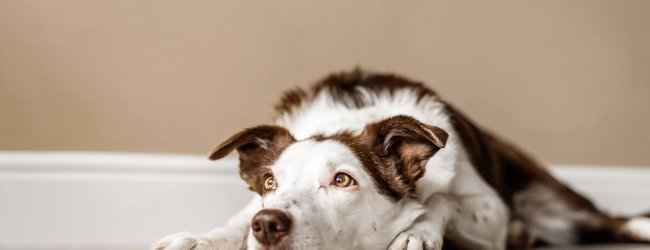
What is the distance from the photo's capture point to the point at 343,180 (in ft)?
6.04

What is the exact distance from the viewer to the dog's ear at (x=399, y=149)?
1929 mm

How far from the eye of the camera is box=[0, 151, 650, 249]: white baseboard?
2.80 m

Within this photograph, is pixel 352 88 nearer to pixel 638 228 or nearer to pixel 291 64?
pixel 291 64

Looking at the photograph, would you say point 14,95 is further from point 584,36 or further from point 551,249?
point 584,36

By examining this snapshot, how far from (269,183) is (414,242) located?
0.43 meters

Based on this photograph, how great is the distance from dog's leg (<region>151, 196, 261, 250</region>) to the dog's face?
14cm

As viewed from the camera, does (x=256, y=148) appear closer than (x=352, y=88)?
Yes

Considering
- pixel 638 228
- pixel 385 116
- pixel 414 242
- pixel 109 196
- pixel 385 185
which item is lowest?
pixel 109 196

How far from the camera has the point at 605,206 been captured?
3.42 meters

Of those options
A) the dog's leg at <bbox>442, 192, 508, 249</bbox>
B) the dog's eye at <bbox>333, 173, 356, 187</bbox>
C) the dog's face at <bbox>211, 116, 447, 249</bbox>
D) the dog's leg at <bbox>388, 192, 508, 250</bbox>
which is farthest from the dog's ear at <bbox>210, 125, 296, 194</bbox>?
the dog's leg at <bbox>442, 192, 508, 249</bbox>

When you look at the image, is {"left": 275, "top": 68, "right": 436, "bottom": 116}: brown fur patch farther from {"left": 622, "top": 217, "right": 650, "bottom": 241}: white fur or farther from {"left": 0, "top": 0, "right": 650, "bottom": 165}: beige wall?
{"left": 622, "top": 217, "right": 650, "bottom": 241}: white fur

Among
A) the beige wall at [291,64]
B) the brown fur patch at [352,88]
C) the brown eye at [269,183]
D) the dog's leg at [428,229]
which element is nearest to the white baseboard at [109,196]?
the beige wall at [291,64]

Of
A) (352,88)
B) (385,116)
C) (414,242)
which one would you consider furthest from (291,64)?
(414,242)

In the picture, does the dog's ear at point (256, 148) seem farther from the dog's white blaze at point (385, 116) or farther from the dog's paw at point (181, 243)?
the dog's paw at point (181, 243)
